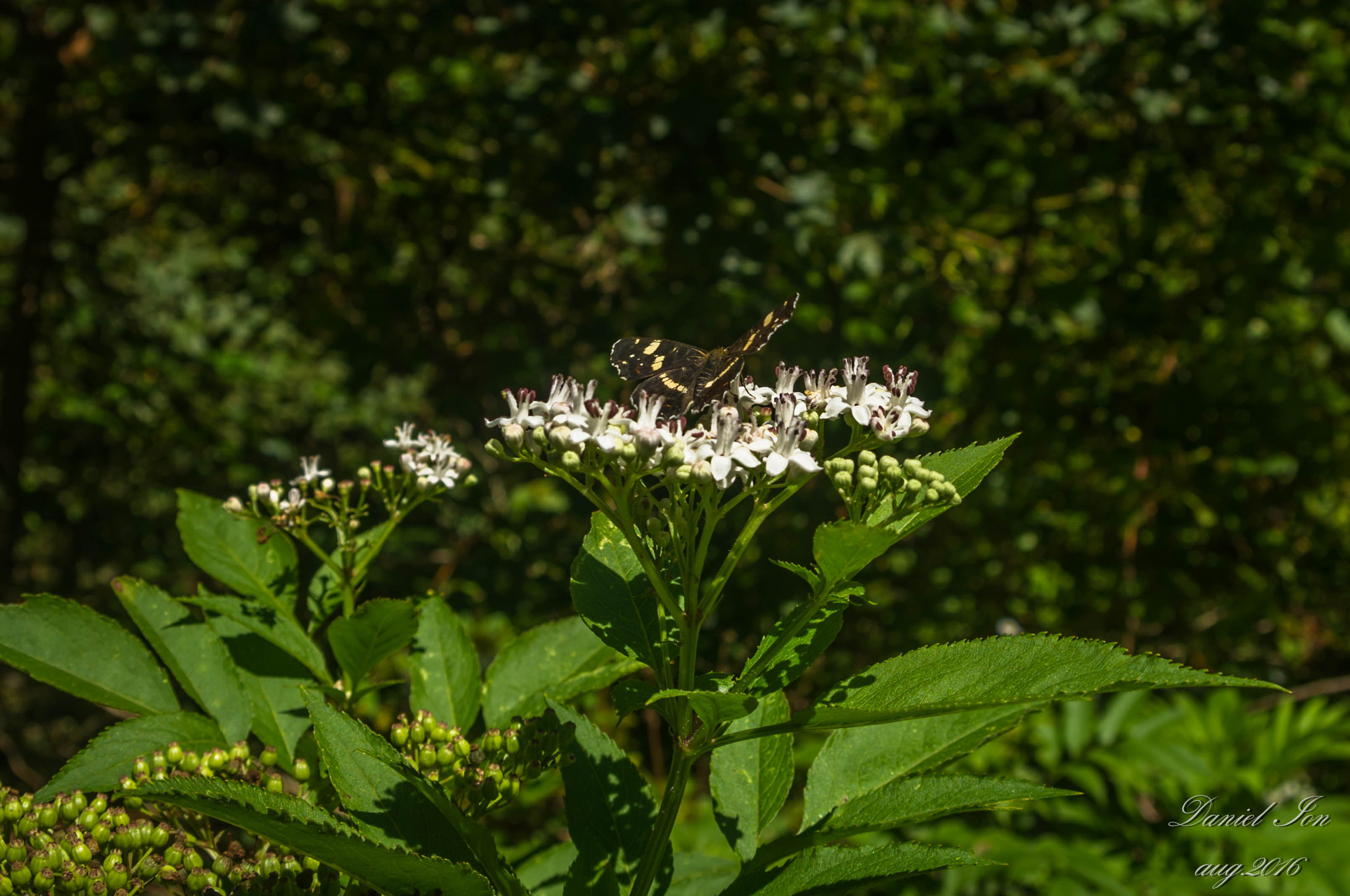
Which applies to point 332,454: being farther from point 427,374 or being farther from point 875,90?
point 875,90

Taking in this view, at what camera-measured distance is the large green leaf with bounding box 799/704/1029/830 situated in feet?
4.23

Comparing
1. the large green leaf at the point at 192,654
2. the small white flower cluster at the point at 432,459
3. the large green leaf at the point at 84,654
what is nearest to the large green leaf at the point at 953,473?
the small white flower cluster at the point at 432,459

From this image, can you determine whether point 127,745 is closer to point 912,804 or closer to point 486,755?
point 486,755

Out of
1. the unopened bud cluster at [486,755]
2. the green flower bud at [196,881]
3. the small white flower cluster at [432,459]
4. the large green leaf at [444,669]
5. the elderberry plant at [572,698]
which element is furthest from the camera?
the small white flower cluster at [432,459]

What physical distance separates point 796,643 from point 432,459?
3.13ft

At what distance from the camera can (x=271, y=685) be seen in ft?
5.18

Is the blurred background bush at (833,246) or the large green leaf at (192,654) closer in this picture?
the large green leaf at (192,654)

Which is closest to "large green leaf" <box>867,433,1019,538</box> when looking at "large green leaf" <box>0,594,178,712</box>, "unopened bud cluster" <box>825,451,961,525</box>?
"unopened bud cluster" <box>825,451,961,525</box>

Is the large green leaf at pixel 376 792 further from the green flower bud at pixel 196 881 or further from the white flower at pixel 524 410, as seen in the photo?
the white flower at pixel 524 410

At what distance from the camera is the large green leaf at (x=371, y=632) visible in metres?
1.39

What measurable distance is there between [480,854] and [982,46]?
3.88 m

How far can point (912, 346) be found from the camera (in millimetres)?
3523

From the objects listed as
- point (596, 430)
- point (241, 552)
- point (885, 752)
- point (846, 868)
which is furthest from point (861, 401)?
point (241, 552)

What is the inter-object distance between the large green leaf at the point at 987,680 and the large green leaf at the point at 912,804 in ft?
0.39
